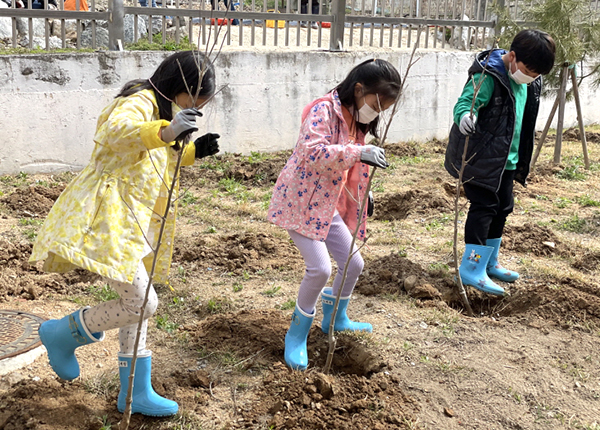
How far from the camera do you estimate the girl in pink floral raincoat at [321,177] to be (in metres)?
2.91

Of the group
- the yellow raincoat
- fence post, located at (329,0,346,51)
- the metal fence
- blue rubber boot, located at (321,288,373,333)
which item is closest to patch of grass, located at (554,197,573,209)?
the metal fence

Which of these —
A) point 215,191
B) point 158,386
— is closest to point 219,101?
point 215,191

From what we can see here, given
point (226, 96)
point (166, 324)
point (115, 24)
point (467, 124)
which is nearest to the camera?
point (166, 324)

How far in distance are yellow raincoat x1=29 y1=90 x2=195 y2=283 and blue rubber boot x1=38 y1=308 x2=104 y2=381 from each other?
225 mm

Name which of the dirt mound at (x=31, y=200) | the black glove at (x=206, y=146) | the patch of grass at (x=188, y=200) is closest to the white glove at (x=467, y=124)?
the black glove at (x=206, y=146)

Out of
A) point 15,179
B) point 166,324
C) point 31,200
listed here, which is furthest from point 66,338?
point 15,179

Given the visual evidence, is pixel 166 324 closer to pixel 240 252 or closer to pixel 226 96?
pixel 240 252

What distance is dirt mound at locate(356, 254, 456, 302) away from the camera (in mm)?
4102

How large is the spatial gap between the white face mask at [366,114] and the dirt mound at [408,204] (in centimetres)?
291

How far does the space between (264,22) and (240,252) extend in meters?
4.05

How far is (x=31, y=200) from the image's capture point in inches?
225

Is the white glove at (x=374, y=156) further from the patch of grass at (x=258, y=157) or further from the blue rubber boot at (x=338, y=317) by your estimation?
the patch of grass at (x=258, y=157)

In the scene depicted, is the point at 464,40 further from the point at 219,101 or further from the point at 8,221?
the point at 8,221

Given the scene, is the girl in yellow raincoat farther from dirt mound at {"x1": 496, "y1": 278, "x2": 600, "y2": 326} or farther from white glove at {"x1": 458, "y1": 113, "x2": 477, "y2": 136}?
dirt mound at {"x1": 496, "y1": 278, "x2": 600, "y2": 326}
